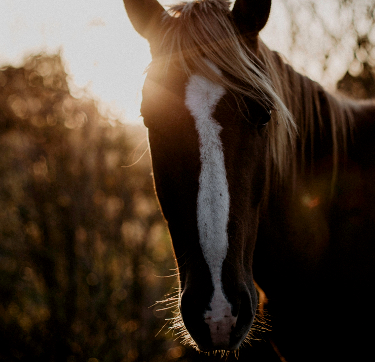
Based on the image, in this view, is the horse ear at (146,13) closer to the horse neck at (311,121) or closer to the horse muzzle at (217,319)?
the horse neck at (311,121)

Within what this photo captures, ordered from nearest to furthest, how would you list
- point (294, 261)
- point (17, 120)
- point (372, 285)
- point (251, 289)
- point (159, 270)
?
1. point (251, 289)
2. point (372, 285)
3. point (294, 261)
4. point (17, 120)
5. point (159, 270)

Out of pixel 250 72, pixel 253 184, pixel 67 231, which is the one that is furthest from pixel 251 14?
pixel 67 231

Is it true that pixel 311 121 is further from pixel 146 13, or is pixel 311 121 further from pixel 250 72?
→ pixel 146 13

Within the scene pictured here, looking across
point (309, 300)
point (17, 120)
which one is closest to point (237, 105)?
point (309, 300)

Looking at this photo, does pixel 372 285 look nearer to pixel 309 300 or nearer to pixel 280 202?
pixel 309 300

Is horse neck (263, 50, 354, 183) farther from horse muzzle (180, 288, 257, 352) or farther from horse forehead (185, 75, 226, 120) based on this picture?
horse muzzle (180, 288, 257, 352)

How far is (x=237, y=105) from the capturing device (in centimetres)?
124

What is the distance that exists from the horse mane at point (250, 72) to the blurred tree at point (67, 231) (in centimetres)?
293

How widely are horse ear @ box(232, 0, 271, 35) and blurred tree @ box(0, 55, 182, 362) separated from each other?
3036 millimetres

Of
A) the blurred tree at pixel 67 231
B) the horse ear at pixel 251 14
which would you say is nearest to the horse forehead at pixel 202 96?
the horse ear at pixel 251 14

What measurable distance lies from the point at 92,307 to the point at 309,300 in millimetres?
3598

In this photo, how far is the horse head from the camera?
1.04m

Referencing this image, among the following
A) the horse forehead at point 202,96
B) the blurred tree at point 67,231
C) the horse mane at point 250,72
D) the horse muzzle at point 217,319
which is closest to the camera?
the horse muzzle at point 217,319

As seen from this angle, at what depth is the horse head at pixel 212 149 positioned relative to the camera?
1044 mm
